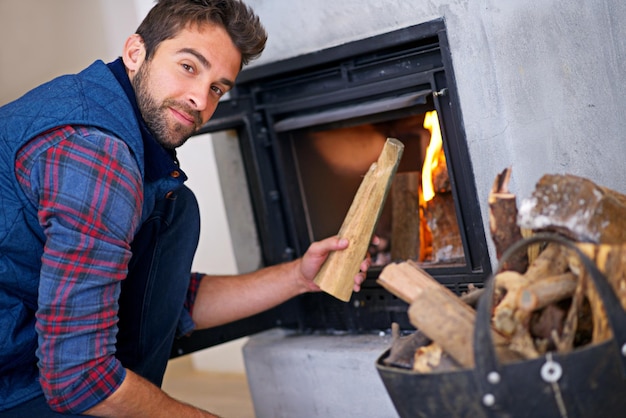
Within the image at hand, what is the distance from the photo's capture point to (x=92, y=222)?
1511mm

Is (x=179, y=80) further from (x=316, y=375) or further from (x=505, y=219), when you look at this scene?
(x=316, y=375)

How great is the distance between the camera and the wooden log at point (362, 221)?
6.08 feet

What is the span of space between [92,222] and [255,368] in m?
1.05

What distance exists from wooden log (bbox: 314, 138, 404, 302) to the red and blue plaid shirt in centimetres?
50

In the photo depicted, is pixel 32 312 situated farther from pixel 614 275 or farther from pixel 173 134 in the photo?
pixel 614 275

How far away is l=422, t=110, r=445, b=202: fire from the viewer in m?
2.10

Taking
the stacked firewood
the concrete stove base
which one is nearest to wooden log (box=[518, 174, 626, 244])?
the stacked firewood

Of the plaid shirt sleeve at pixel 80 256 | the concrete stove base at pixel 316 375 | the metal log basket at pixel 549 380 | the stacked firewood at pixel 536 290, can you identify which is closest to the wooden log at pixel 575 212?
the stacked firewood at pixel 536 290

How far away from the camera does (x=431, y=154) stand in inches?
84.0

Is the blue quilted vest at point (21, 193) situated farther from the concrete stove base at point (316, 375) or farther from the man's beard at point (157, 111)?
the concrete stove base at point (316, 375)

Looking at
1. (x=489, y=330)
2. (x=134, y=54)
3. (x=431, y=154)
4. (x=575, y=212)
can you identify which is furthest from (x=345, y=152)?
(x=489, y=330)

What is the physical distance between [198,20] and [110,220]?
0.49 metres

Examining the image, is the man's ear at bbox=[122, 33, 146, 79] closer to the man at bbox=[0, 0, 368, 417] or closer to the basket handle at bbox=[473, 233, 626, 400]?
the man at bbox=[0, 0, 368, 417]

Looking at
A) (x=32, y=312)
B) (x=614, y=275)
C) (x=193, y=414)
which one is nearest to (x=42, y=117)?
(x=32, y=312)
